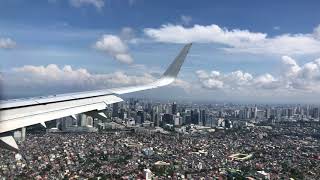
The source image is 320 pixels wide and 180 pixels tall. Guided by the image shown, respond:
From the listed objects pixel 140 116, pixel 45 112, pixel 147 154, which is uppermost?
pixel 45 112

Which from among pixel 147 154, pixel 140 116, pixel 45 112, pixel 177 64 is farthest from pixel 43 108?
pixel 140 116

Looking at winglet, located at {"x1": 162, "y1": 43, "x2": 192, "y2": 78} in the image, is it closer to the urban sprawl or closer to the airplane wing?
the airplane wing

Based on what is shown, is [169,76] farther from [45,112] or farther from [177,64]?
[45,112]

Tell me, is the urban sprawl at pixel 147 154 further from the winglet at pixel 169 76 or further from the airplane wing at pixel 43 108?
the winglet at pixel 169 76

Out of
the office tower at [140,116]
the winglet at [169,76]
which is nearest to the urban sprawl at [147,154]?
the office tower at [140,116]

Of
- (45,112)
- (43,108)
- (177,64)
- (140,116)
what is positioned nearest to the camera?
(45,112)

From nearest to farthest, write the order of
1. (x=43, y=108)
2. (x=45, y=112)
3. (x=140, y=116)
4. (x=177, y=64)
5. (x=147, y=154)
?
(x=45, y=112)
(x=43, y=108)
(x=177, y=64)
(x=147, y=154)
(x=140, y=116)

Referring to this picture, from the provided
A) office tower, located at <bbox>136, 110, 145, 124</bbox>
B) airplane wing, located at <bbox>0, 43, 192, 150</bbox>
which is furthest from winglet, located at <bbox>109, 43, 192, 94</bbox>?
office tower, located at <bbox>136, 110, 145, 124</bbox>

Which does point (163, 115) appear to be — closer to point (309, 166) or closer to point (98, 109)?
point (309, 166)

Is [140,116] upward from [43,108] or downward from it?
downward
